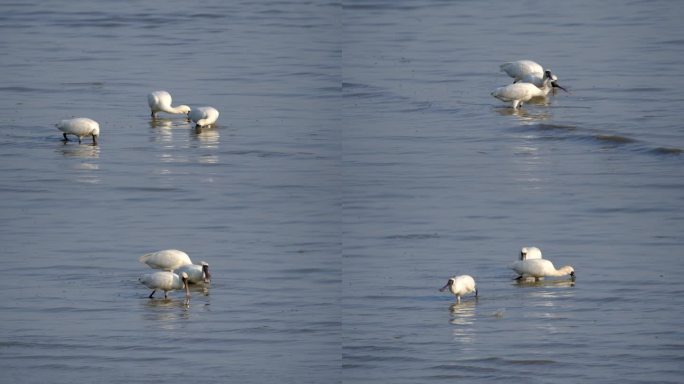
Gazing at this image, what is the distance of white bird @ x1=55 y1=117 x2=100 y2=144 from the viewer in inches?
538

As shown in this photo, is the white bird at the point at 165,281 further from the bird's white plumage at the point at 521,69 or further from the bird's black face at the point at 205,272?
the bird's white plumage at the point at 521,69

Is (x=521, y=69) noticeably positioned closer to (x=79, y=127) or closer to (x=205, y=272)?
(x=79, y=127)

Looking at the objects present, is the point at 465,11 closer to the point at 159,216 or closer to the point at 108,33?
the point at 108,33

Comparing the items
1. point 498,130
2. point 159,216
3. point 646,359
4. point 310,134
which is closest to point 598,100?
point 498,130

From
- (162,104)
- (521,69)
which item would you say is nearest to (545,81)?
(521,69)

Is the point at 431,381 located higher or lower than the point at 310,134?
lower

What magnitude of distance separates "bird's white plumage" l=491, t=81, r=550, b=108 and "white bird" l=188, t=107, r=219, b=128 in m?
3.00

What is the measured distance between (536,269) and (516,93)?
208 inches

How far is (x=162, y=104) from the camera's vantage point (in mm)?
14945

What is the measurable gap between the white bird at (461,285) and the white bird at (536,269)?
53 centimetres

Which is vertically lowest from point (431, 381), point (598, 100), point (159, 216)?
point (431, 381)

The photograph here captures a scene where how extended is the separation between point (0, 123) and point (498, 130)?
4.86 m

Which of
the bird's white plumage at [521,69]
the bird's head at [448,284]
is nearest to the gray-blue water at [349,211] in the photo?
the bird's head at [448,284]

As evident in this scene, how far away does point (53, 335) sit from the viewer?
938 centimetres
